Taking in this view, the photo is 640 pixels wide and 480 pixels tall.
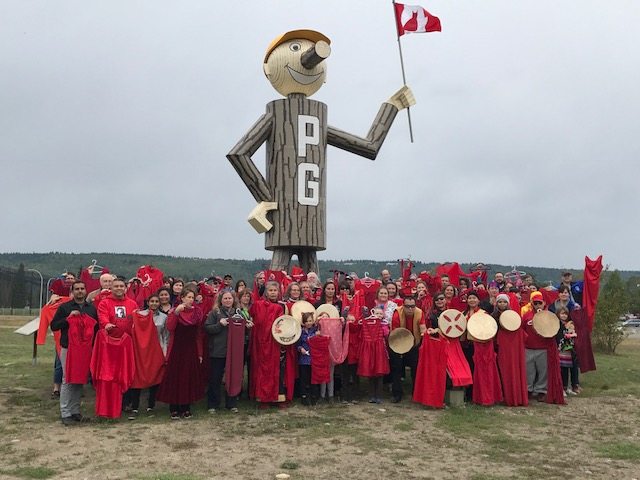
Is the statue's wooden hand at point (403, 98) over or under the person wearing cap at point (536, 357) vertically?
over

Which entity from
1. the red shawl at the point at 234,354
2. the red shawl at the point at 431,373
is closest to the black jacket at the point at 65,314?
the red shawl at the point at 234,354

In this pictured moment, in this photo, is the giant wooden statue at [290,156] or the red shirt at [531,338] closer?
the red shirt at [531,338]

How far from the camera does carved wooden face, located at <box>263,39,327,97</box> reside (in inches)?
491

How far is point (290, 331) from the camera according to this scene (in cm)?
791

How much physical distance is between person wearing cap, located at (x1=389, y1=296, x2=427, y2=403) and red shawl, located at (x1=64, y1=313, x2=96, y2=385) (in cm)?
391

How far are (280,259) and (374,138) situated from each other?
351cm

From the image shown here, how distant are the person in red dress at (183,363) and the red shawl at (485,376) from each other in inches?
144

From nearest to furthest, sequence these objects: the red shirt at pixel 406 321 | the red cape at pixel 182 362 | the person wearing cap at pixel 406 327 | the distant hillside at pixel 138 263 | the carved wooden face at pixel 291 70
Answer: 1. the red cape at pixel 182 362
2. the person wearing cap at pixel 406 327
3. the red shirt at pixel 406 321
4. the carved wooden face at pixel 291 70
5. the distant hillside at pixel 138 263

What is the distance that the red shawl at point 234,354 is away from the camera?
767 cm

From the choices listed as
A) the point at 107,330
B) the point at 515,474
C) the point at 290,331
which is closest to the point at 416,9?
the point at 290,331

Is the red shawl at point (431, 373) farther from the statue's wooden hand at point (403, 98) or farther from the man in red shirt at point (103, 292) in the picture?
the statue's wooden hand at point (403, 98)

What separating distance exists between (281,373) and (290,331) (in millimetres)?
565

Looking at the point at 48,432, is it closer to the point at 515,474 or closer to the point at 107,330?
the point at 107,330

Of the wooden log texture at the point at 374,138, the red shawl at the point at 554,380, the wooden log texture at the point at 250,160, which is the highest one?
the wooden log texture at the point at 374,138
